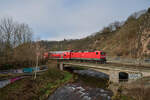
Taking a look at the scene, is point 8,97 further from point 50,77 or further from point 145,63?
point 145,63

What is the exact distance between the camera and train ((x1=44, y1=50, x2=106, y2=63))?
2507cm

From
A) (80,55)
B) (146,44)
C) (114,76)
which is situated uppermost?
(146,44)

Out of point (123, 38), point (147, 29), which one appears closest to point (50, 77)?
point (147, 29)

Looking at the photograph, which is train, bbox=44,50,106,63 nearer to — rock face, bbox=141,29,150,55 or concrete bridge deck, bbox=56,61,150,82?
concrete bridge deck, bbox=56,61,150,82

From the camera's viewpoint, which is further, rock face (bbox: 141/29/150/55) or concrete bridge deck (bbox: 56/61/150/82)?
rock face (bbox: 141/29/150/55)

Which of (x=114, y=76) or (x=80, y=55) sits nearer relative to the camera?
(x=114, y=76)

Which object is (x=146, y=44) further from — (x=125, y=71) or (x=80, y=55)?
(x=80, y=55)

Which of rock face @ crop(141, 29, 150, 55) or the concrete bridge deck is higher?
rock face @ crop(141, 29, 150, 55)

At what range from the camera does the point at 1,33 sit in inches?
1038

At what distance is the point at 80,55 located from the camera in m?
30.5

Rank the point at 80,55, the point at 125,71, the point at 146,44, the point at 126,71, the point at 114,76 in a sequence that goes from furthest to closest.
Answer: the point at 80,55 → the point at 146,44 → the point at 114,76 → the point at 125,71 → the point at 126,71

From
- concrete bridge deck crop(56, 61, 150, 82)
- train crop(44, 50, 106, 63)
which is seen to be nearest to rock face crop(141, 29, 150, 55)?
train crop(44, 50, 106, 63)

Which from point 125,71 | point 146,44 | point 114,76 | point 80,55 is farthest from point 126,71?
point 146,44

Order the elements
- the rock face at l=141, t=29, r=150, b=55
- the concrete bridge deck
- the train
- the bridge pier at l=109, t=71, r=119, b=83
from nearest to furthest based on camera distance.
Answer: the concrete bridge deck < the bridge pier at l=109, t=71, r=119, b=83 < the train < the rock face at l=141, t=29, r=150, b=55
